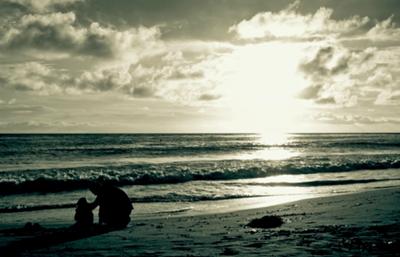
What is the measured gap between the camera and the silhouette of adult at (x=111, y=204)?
13.4m

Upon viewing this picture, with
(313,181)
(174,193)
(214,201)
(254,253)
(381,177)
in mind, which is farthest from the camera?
(381,177)

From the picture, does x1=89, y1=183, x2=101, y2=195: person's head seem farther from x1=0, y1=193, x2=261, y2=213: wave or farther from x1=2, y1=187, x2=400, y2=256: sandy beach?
x1=0, y1=193, x2=261, y2=213: wave

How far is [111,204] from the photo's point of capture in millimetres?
13469

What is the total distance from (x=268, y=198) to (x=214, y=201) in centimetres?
259

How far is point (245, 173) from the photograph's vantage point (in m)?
35.2

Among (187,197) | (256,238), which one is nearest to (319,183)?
(187,197)

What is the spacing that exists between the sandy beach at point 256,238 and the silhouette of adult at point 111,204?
1.38ft

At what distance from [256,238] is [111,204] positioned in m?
4.83

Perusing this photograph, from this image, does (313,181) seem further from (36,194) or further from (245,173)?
(36,194)

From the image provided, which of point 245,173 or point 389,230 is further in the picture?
point 245,173

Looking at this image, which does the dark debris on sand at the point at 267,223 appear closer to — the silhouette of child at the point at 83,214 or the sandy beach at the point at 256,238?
the sandy beach at the point at 256,238

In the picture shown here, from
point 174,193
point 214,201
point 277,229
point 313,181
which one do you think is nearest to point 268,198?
point 214,201

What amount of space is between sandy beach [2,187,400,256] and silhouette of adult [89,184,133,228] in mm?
421

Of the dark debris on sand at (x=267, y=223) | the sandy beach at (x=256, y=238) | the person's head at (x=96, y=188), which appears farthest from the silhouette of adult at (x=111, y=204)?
the dark debris on sand at (x=267, y=223)
